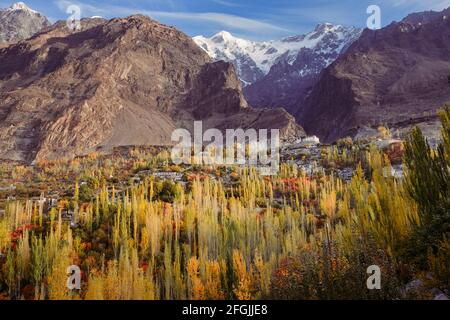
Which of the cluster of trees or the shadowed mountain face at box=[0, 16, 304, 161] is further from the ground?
the shadowed mountain face at box=[0, 16, 304, 161]

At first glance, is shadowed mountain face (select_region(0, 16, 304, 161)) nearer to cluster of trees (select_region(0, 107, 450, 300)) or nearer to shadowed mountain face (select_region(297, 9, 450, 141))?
shadowed mountain face (select_region(297, 9, 450, 141))

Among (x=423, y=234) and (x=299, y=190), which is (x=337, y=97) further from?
(x=423, y=234)

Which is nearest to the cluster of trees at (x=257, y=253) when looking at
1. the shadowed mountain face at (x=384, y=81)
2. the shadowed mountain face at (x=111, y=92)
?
the shadowed mountain face at (x=111, y=92)

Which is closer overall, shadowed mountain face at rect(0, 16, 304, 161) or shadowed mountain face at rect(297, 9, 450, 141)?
shadowed mountain face at rect(0, 16, 304, 161)

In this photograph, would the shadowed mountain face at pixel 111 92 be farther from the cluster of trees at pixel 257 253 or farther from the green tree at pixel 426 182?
the green tree at pixel 426 182

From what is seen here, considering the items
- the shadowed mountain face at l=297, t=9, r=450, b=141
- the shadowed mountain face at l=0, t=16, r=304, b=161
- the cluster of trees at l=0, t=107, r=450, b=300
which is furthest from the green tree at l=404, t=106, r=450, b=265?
the shadowed mountain face at l=297, t=9, r=450, b=141

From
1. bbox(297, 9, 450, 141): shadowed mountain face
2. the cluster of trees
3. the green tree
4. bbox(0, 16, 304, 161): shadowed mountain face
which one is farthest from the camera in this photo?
bbox(297, 9, 450, 141): shadowed mountain face
